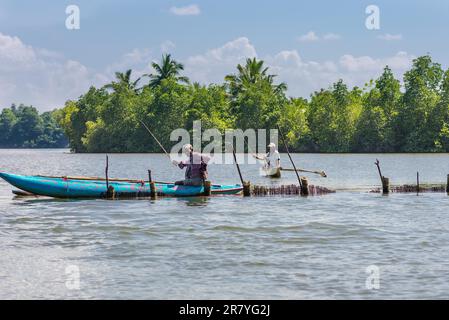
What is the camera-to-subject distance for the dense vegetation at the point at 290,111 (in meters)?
87.8

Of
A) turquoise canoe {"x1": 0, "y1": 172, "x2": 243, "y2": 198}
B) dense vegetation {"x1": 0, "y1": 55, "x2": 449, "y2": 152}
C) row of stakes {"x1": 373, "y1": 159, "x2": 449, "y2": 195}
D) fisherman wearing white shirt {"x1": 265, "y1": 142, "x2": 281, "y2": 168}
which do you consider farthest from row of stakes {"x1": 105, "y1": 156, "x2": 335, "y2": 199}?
dense vegetation {"x1": 0, "y1": 55, "x2": 449, "y2": 152}

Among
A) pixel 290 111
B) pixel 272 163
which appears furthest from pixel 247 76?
pixel 272 163

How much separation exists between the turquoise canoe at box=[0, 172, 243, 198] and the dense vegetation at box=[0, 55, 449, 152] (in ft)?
207

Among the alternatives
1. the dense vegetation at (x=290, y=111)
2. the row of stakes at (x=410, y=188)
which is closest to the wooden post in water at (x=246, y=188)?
the row of stakes at (x=410, y=188)

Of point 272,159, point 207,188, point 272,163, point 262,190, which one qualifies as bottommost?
point 262,190

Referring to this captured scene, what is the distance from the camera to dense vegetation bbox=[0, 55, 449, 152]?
288ft

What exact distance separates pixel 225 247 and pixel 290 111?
8113 centimetres

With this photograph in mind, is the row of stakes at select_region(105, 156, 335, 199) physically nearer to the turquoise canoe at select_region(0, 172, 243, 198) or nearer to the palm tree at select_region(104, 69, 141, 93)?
the turquoise canoe at select_region(0, 172, 243, 198)

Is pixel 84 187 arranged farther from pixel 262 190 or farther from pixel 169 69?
pixel 169 69

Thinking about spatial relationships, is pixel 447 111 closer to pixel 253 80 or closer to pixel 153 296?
pixel 253 80

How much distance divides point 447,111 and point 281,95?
24676mm

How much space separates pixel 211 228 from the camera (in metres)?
21.7

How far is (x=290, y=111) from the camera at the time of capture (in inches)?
3873
